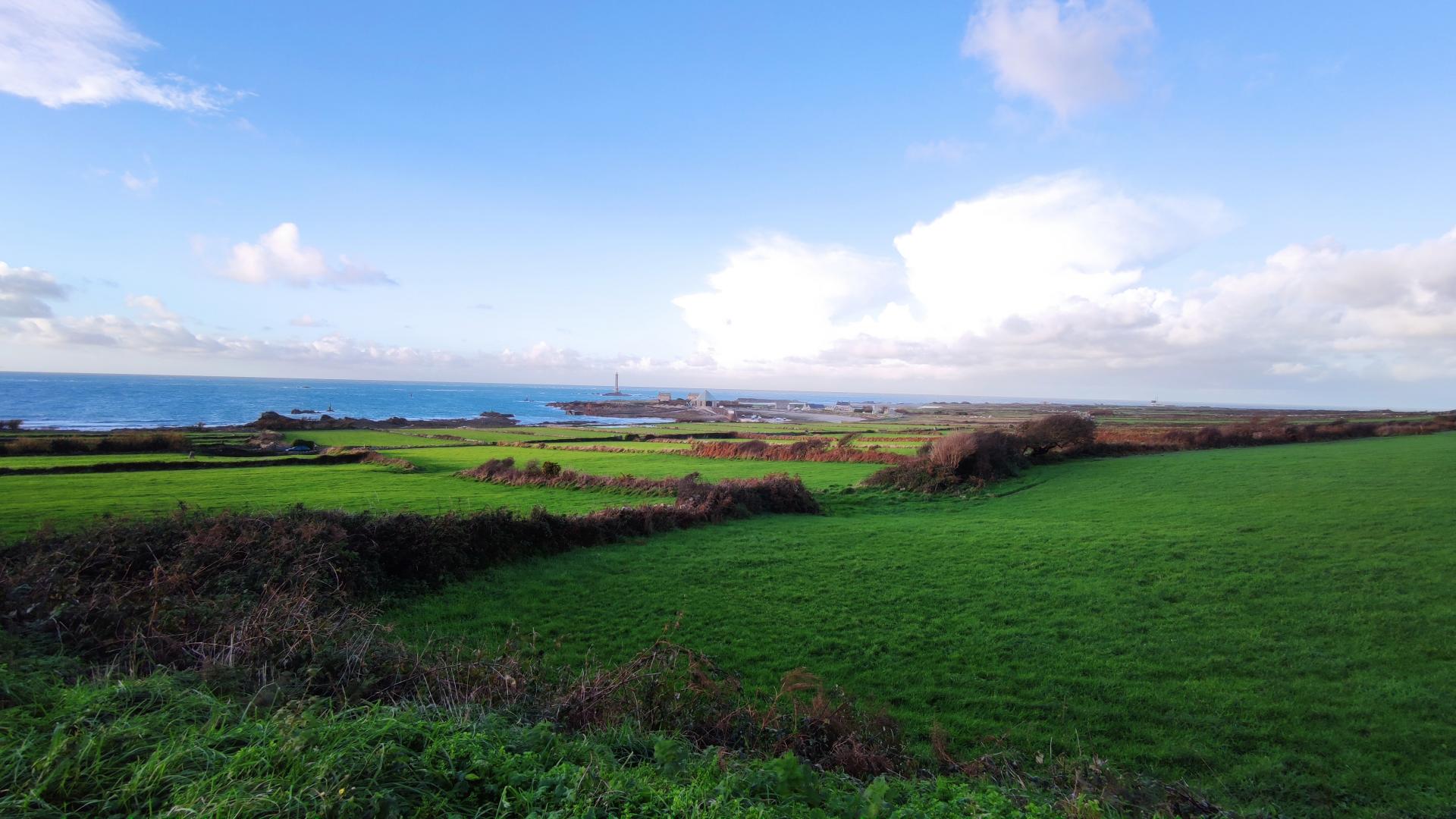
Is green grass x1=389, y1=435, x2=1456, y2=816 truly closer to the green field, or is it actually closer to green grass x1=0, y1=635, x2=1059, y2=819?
the green field

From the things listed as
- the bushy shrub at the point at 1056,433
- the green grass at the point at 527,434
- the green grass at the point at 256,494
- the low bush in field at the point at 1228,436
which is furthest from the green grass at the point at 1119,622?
the green grass at the point at 527,434

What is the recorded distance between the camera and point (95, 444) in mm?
34875

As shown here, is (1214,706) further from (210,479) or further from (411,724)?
(210,479)

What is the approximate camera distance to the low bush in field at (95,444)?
33.4 m

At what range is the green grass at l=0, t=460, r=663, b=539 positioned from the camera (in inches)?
685

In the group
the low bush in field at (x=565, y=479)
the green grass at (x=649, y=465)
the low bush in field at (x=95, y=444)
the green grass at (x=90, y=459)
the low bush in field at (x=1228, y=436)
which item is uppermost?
the low bush in field at (x=1228, y=436)

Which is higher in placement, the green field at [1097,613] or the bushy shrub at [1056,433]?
the bushy shrub at [1056,433]

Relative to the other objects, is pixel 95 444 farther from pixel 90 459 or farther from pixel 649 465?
pixel 649 465

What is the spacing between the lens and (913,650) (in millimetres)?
8992

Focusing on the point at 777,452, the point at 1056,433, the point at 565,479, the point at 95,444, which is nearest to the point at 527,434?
the point at 95,444

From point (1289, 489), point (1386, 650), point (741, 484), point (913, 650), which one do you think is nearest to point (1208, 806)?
point (913, 650)

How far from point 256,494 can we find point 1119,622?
89.0 ft

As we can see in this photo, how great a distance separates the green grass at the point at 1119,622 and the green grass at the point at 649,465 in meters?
13.4

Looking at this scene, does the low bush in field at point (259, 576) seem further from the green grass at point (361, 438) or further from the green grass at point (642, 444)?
the green grass at point (361, 438)
